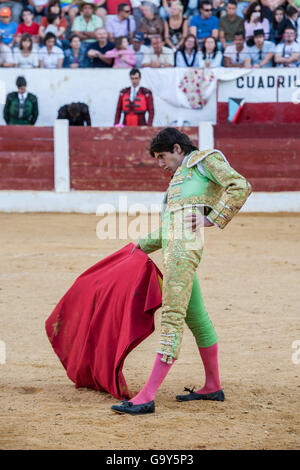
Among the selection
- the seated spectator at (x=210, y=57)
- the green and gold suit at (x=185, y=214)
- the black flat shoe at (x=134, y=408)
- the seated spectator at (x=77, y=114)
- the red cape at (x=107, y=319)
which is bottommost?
the black flat shoe at (x=134, y=408)

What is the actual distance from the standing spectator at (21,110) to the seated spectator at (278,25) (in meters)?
2.97

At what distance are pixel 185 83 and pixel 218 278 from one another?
4316mm

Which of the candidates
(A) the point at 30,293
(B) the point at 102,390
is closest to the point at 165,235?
(B) the point at 102,390

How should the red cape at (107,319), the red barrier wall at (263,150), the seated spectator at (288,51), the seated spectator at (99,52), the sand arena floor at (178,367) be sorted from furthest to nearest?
1. the seated spectator at (99,52)
2. the seated spectator at (288,51)
3. the red barrier wall at (263,150)
4. the red cape at (107,319)
5. the sand arena floor at (178,367)

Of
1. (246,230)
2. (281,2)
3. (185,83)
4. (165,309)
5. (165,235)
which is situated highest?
(281,2)

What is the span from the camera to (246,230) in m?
7.65

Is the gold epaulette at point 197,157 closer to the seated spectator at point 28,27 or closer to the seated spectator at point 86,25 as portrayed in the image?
the seated spectator at point 86,25

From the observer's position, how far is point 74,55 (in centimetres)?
969

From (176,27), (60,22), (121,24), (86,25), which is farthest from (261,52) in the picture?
(60,22)

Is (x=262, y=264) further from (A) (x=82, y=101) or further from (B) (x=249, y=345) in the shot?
(A) (x=82, y=101)

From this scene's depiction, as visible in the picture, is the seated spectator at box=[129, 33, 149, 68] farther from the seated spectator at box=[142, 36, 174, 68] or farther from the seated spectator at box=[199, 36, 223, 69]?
the seated spectator at box=[199, 36, 223, 69]

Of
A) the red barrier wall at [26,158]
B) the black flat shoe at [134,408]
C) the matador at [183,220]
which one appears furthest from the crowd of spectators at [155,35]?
the black flat shoe at [134,408]

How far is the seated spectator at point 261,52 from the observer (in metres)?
9.25

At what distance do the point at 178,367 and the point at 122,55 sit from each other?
6625mm
